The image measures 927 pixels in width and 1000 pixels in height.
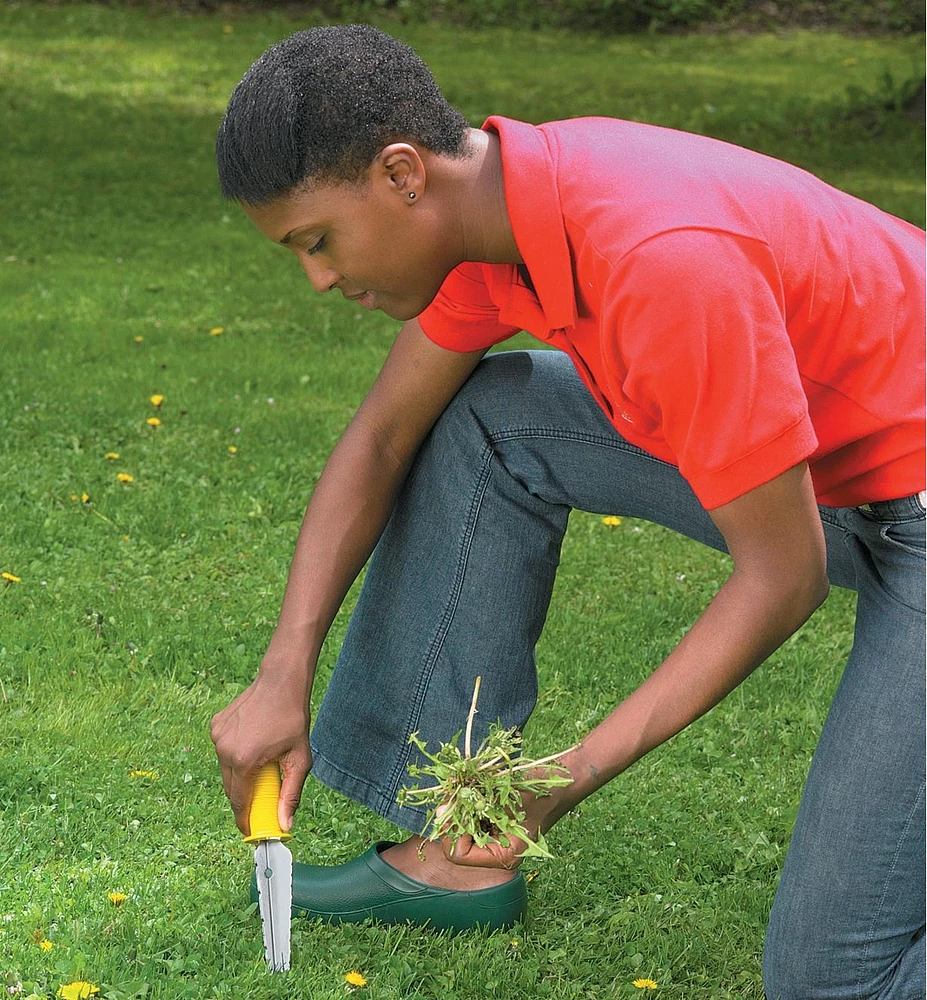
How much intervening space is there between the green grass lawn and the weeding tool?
0.05 m

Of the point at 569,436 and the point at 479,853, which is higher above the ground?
the point at 569,436

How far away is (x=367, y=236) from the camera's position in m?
1.88

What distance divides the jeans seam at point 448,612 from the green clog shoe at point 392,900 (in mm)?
152

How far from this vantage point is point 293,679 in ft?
7.51

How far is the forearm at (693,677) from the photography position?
6.11 feet

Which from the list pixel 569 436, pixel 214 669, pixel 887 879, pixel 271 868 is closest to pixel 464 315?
pixel 569 436

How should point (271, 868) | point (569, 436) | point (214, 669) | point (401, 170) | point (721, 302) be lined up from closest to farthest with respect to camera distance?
1. point (721, 302)
2. point (401, 170)
3. point (271, 868)
4. point (569, 436)
5. point (214, 669)

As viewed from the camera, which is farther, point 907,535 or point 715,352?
point 907,535

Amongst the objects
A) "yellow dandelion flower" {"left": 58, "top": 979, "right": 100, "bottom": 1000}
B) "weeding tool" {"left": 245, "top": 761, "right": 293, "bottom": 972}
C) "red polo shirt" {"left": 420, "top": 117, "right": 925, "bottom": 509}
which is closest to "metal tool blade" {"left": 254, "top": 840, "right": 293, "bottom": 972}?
"weeding tool" {"left": 245, "top": 761, "right": 293, "bottom": 972}

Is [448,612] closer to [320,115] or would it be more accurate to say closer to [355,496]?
[355,496]

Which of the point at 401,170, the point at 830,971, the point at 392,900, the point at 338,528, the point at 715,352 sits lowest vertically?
the point at 392,900

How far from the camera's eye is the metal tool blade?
2.18 metres

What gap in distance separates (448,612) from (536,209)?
2.64 feet

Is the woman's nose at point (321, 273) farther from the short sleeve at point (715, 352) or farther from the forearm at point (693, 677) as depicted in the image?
the forearm at point (693, 677)
